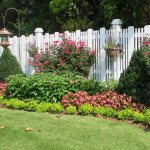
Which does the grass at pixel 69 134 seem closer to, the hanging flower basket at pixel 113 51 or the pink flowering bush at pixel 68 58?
the hanging flower basket at pixel 113 51

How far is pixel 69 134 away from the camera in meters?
7.51

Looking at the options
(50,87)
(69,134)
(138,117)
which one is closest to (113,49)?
(50,87)

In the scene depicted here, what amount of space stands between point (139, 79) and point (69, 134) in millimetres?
2235

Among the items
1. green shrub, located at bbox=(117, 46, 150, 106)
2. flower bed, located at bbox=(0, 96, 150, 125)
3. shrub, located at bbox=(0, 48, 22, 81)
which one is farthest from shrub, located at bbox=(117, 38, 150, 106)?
shrub, located at bbox=(0, 48, 22, 81)

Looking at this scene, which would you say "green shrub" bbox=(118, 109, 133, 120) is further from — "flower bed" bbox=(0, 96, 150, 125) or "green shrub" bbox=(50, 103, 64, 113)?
"green shrub" bbox=(50, 103, 64, 113)

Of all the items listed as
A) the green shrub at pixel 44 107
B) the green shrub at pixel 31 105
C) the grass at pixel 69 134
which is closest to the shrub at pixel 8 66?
the green shrub at pixel 31 105

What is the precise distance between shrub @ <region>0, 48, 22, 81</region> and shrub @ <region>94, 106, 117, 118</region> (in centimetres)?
630

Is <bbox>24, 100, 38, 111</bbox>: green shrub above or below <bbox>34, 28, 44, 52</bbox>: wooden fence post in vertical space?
below

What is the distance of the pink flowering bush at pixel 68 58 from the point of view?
12.8 metres

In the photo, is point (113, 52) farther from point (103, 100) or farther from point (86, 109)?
point (86, 109)

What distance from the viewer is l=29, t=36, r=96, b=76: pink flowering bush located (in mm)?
12758

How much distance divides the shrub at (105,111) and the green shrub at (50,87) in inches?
44.1

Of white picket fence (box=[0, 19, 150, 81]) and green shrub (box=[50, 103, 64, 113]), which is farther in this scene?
white picket fence (box=[0, 19, 150, 81])

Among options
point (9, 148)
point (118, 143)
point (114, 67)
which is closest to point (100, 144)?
point (118, 143)
